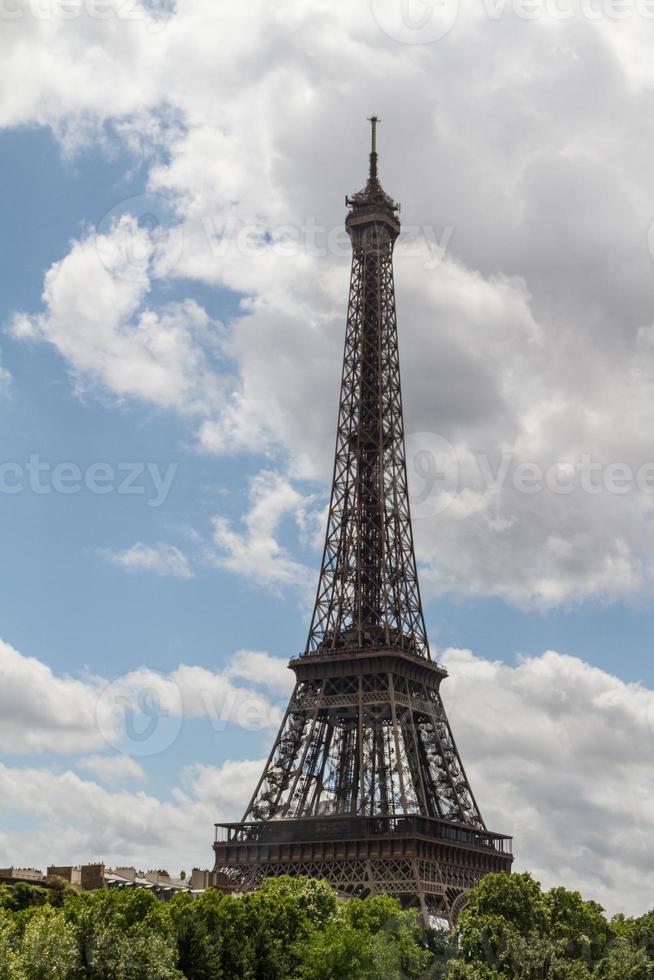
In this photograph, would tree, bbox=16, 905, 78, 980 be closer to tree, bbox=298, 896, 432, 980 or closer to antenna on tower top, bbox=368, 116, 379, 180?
tree, bbox=298, 896, 432, 980

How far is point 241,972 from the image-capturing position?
240 ft

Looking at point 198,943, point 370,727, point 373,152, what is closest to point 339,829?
point 370,727

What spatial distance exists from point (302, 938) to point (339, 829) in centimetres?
3027

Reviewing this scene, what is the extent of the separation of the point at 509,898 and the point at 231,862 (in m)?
34.4

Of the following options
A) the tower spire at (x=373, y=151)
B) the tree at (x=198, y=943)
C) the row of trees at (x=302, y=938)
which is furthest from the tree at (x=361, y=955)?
the tower spire at (x=373, y=151)

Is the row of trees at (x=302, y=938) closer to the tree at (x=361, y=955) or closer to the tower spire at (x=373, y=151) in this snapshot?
the tree at (x=361, y=955)

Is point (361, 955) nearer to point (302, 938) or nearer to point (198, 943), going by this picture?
point (302, 938)

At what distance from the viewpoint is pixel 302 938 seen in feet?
272

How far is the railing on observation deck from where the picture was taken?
366 feet

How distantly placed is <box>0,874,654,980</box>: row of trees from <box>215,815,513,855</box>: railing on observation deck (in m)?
15.7

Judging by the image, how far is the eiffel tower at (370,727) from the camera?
366 ft

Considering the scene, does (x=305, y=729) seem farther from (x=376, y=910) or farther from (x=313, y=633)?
(x=376, y=910)

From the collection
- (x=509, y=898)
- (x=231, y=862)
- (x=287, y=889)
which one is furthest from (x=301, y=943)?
(x=231, y=862)

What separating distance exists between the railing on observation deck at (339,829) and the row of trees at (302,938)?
15672 mm
